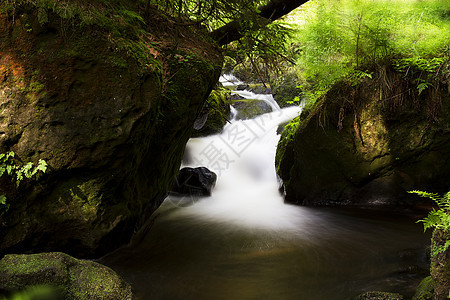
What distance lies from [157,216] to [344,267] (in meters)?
3.61

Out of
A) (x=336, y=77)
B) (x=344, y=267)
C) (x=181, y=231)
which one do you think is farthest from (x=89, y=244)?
(x=336, y=77)

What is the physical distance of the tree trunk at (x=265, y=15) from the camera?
4.88 meters

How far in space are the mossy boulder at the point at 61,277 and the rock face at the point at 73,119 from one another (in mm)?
619

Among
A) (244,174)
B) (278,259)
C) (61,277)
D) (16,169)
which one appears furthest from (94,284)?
(244,174)

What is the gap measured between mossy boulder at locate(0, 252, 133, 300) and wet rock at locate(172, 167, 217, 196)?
4.92 meters

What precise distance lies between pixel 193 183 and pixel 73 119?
4838mm

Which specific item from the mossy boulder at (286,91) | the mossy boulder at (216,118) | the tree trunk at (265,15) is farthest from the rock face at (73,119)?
the mossy boulder at (286,91)

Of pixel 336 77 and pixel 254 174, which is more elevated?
pixel 336 77

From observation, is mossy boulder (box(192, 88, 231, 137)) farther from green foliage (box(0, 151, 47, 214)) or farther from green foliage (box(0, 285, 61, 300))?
green foliage (box(0, 285, 61, 300))

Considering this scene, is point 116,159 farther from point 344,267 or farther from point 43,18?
point 344,267

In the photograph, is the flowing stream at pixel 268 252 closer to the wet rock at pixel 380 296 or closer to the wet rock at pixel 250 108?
the wet rock at pixel 380 296

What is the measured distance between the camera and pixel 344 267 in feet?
12.8

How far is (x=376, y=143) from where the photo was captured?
5.79 meters

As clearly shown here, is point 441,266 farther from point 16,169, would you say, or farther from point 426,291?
point 16,169
